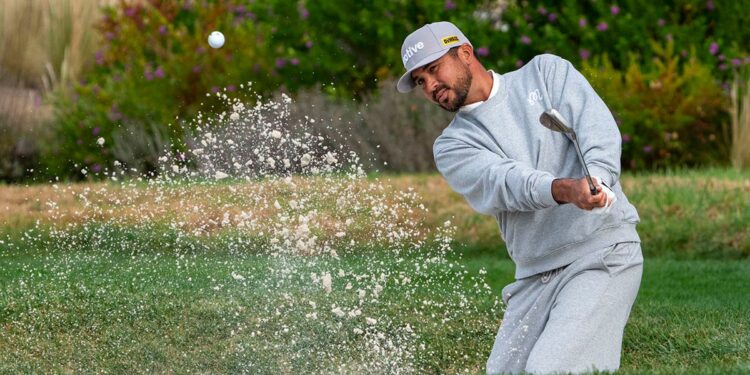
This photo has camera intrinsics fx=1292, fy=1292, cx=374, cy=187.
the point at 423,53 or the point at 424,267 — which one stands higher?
the point at 423,53

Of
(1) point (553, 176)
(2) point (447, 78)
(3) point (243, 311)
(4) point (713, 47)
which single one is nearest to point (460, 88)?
(2) point (447, 78)

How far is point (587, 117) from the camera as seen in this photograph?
172 inches

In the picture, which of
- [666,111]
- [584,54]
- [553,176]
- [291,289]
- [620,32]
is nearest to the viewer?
[553,176]

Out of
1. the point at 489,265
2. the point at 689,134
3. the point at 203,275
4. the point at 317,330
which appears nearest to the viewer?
the point at 317,330

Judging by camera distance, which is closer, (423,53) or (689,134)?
(423,53)

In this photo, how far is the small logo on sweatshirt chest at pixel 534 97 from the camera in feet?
14.7

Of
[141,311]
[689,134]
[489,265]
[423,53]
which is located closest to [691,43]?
[689,134]

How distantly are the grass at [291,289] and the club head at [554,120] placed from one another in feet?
2.94

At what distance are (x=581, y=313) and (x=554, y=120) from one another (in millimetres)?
745

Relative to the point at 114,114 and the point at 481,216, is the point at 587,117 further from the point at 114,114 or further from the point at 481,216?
the point at 114,114

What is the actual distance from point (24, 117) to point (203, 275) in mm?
4716

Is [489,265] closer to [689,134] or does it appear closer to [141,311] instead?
[141,311]

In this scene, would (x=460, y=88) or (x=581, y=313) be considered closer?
(x=581, y=313)

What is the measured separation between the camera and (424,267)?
875 centimetres
